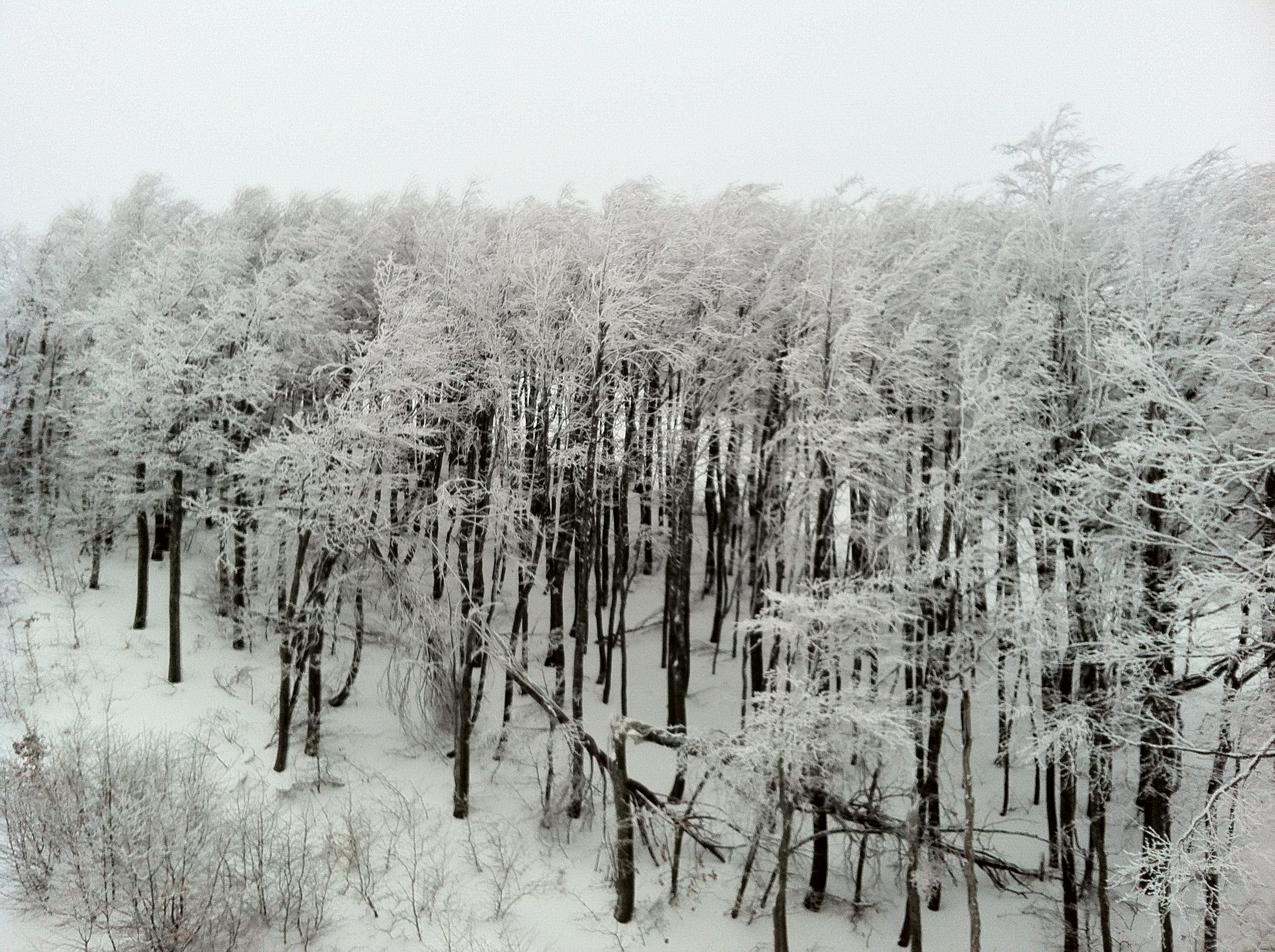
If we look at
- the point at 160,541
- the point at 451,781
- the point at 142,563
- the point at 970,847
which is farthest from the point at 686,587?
the point at 160,541

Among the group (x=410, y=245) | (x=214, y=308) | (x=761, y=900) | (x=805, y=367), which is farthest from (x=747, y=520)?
(x=214, y=308)

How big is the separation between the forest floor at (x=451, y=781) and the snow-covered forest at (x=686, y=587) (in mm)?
105

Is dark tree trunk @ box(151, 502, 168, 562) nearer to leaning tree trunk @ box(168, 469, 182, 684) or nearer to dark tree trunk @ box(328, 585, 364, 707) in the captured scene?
leaning tree trunk @ box(168, 469, 182, 684)

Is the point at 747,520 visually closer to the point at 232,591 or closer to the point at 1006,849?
the point at 1006,849

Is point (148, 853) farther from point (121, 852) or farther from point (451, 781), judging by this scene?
point (451, 781)

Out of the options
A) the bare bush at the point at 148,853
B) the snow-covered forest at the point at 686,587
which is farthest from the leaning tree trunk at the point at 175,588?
the bare bush at the point at 148,853

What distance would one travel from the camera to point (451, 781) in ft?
49.7

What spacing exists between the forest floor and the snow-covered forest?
105mm

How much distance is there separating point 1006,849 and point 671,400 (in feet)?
41.3

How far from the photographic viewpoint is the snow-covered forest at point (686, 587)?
34.3ft

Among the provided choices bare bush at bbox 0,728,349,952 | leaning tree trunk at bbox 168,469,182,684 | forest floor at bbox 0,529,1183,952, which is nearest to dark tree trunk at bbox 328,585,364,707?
forest floor at bbox 0,529,1183,952

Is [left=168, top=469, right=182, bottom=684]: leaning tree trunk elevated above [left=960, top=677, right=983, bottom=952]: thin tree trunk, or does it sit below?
above

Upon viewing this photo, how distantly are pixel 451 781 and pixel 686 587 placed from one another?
6957mm

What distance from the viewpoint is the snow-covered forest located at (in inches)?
412
